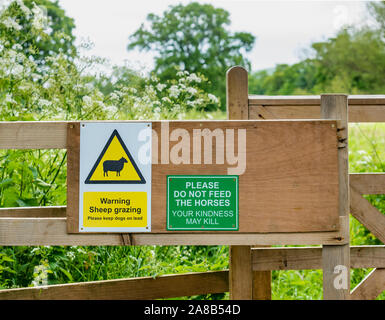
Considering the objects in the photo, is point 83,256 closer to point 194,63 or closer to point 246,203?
point 246,203

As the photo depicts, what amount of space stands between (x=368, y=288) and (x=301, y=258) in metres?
0.46

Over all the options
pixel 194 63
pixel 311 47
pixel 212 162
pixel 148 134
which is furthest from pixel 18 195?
pixel 311 47

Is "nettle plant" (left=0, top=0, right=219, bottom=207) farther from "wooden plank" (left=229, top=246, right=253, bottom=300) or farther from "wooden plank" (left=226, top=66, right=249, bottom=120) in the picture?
"wooden plank" (left=229, top=246, right=253, bottom=300)

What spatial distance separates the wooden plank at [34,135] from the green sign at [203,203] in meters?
0.55

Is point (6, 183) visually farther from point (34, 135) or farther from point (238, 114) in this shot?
point (238, 114)

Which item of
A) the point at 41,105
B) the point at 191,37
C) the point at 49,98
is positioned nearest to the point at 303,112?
the point at 41,105

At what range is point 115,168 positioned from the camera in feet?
6.32

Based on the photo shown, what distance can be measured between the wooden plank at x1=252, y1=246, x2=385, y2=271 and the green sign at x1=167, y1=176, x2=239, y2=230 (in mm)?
Result: 806

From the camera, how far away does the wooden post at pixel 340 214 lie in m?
1.98

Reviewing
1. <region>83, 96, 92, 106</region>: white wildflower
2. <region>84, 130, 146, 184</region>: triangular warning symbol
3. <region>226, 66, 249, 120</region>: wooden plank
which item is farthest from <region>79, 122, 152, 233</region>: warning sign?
<region>83, 96, 92, 106</region>: white wildflower

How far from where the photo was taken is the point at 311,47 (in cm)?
3925

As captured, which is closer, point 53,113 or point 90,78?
point 53,113

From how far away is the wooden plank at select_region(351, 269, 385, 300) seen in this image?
2773 millimetres
